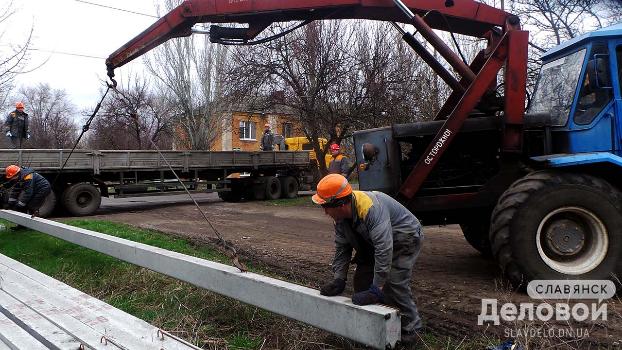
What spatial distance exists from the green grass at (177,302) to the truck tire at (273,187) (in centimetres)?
883

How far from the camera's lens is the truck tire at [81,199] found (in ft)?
40.2

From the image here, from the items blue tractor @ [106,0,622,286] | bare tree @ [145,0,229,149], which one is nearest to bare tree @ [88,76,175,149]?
bare tree @ [145,0,229,149]

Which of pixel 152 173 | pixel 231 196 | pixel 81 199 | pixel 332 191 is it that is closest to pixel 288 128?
pixel 231 196

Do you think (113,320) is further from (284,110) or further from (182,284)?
(284,110)

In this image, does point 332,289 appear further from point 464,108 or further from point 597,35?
point 597,35

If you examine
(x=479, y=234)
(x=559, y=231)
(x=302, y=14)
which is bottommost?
(x=479, y=234)

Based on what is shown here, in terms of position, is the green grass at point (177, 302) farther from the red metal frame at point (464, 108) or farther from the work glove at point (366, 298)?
the red metal frame at point (464, 108)

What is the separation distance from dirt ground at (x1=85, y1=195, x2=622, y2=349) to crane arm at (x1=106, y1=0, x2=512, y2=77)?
3088 millimetres

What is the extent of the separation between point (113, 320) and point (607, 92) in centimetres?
508

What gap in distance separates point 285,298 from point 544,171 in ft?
10.6

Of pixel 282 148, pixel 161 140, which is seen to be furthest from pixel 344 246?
pixel 161 140

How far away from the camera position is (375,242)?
3.43m

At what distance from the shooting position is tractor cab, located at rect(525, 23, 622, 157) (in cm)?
518

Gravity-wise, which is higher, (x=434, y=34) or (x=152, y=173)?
(x=434, y=34)
